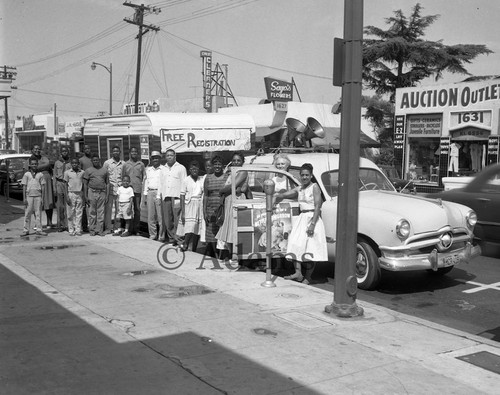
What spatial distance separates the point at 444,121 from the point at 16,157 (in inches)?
672

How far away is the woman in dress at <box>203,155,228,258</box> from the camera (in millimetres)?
8852

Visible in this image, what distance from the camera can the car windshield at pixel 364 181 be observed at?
8438mm

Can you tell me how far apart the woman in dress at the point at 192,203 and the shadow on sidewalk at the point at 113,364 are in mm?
3971

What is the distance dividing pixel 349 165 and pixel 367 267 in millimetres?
2009

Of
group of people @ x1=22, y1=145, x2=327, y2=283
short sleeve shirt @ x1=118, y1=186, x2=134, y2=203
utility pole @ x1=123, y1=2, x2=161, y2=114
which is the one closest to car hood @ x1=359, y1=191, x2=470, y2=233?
group of people @ x1=22, y1=145, x2=327, y2=283

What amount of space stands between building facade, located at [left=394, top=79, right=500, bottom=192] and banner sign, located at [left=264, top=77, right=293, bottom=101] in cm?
575

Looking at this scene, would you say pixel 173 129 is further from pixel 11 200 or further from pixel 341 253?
pixel 11 200

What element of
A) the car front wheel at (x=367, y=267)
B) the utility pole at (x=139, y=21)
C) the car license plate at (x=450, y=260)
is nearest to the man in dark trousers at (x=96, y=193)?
the car front wheel at (x=367, y=267)

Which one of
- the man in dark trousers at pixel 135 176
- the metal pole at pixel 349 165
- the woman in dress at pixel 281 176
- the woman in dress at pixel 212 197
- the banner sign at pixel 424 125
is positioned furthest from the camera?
the banner sign at pixel 424 125

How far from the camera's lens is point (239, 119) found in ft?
45.2

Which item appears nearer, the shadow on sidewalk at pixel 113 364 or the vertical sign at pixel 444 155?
the shadow on sidewalk at pixel 113 364

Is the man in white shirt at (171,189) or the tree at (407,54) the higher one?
the tree at (407,54)

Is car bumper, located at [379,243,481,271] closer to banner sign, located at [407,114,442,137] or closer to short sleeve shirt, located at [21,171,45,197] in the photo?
short sleeve shirt, located at [21,171,45,197]

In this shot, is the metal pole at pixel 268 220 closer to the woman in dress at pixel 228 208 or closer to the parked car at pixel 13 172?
the woman in dress at pixel 228 208
